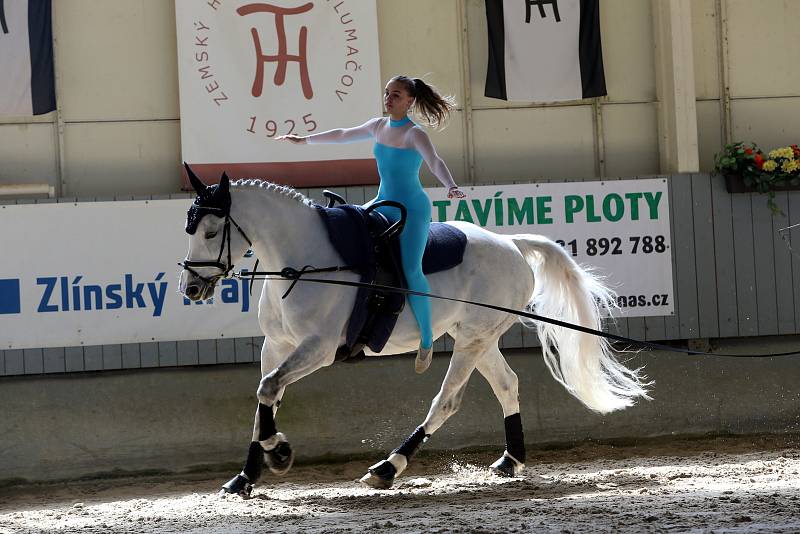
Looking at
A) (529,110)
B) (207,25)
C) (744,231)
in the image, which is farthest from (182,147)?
(744,231)

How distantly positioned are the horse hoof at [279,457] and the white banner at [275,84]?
3.48 metres

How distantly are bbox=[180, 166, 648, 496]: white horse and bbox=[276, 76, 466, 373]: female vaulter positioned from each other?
0.67 ft

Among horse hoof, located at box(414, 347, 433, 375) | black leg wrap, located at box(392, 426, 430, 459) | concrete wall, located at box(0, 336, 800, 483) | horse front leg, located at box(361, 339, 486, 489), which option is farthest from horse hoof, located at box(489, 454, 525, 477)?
concrete wall, located at box(0, 336, 800, 483)

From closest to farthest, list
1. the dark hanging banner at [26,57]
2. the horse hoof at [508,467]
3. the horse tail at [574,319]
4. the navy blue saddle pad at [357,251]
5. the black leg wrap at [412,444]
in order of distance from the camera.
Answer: the navy blue saddle pad at [357,251], the black leg wrap at [412,444], the horse hoof at [508,467], the horse tail at [574,319], the dark hanging banner at [26,57]

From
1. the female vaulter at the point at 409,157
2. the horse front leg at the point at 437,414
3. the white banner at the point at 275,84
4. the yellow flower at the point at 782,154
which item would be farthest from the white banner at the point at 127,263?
the female vaulter at the point at 409,157

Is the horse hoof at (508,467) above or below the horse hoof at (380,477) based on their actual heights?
below

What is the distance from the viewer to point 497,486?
6.71 meters

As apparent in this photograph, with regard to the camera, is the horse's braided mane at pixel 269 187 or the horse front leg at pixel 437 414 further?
the horse front leg at pixel 437 414

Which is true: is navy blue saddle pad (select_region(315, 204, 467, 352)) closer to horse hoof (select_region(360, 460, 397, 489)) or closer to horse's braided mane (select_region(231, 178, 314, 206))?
horse's braided mane (select_region(231, 178, 314, 206))

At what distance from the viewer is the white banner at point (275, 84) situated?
8.86 metres

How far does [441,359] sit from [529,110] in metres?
2.37

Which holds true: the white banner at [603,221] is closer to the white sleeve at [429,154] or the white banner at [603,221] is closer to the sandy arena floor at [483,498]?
the sandy arena floor at [483,498]

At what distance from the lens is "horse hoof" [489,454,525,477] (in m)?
7.11

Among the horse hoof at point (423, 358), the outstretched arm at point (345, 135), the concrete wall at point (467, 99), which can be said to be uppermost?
the concrete wall at point (467, 99)
